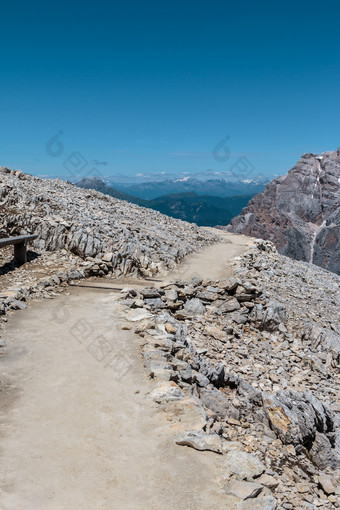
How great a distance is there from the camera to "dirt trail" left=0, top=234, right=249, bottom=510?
224 inches

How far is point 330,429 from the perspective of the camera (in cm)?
1257

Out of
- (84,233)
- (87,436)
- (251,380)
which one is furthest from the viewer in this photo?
(84,233)

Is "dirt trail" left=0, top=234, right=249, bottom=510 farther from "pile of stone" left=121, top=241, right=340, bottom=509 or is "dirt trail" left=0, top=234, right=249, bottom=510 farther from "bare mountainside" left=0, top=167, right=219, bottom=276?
"bare mountainside" left=0, top=167, right=219, bottom=276

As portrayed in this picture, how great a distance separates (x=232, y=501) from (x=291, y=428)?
5.45 meters

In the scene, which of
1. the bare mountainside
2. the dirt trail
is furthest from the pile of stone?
the bare mountainside

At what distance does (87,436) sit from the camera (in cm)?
720

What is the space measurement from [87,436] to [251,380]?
885 cm

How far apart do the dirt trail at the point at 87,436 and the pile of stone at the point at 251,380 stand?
19.4 inches

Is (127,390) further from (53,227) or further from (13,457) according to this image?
(53,227)

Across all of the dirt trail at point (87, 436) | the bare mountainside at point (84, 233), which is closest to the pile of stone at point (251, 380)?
the dirt trail at point (87, 436)

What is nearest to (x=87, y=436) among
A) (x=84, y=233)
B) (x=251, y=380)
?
(x=251, y=380)

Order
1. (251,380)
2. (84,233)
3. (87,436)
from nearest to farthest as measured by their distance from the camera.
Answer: (87,436) < (251,380) < (84,233)

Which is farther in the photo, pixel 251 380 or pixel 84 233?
pixel 84 233

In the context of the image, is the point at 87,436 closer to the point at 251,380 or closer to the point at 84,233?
the point at 251,380
